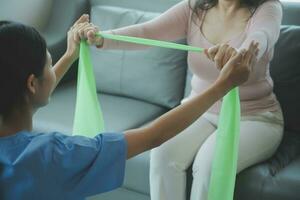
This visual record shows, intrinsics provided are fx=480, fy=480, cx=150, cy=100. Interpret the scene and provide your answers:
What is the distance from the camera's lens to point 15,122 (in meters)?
1.11

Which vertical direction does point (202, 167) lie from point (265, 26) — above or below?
below

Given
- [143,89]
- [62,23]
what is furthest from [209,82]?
[62,23]

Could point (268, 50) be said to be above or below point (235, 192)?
above

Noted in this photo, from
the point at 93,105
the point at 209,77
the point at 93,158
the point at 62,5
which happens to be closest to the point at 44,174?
the point at 93,158

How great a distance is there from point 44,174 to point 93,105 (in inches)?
24.4

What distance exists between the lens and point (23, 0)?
2.94 m

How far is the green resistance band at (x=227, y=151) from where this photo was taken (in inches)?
54.4

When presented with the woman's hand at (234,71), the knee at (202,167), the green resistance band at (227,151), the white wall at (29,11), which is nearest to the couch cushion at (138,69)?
the white wall at (29,11)

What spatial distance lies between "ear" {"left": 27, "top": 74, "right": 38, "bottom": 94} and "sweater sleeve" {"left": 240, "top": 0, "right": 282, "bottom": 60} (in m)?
0.73

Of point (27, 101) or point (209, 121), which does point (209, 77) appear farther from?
point (27, 101)

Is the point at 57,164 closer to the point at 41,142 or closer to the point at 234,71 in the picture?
the point at 41,142

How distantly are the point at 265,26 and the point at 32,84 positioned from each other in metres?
0.86

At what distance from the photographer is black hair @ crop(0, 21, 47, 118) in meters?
1.04

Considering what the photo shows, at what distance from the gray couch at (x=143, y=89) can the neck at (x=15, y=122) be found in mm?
725
